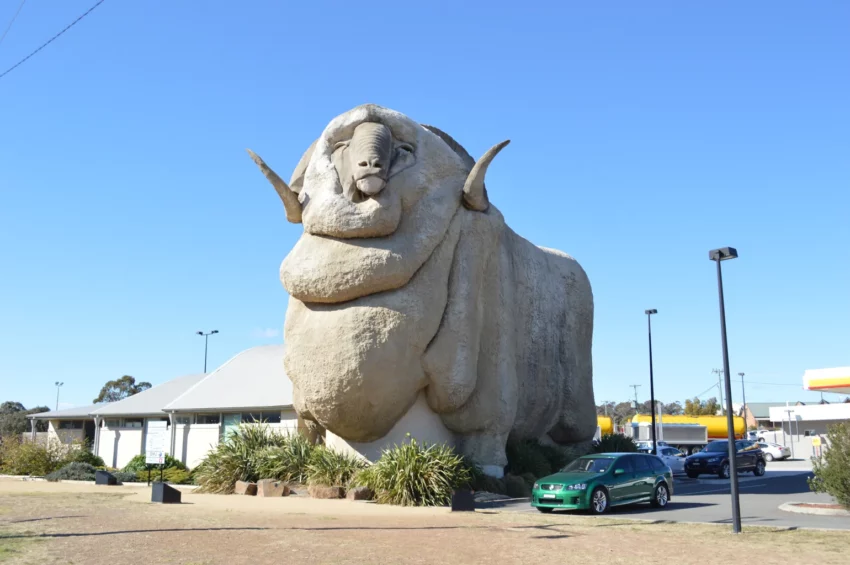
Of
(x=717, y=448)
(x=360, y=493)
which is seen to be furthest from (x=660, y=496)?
(x=717, y=448)

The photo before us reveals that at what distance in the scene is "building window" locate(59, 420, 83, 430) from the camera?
148 feet

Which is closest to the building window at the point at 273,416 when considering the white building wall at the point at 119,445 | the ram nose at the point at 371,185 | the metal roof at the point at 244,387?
the metal roof at the point at 244,387

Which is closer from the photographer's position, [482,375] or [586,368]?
[482,375]

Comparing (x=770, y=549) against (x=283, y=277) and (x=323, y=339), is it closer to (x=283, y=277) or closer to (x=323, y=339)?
(x=323, y=339)

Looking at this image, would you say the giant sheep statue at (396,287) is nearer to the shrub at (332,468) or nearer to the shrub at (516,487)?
the shrub at (516,487)

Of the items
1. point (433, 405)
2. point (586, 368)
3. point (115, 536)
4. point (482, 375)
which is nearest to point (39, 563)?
point (115, 536)

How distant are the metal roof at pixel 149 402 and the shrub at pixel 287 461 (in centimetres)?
1675

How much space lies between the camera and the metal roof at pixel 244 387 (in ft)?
106

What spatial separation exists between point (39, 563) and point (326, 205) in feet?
36.3

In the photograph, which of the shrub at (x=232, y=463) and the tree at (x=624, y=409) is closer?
the shrub at (x=232, y=463)

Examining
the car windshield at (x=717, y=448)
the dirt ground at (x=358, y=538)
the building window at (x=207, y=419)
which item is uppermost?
the building window at (x=207, y=419)

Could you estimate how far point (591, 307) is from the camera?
26125 millimetres

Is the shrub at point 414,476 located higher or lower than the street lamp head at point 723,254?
lower

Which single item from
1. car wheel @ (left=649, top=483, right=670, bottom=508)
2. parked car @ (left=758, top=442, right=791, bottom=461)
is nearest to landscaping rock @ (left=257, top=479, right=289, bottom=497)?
car wheel @ (left=649, top=483, right=670, bottom=508)
